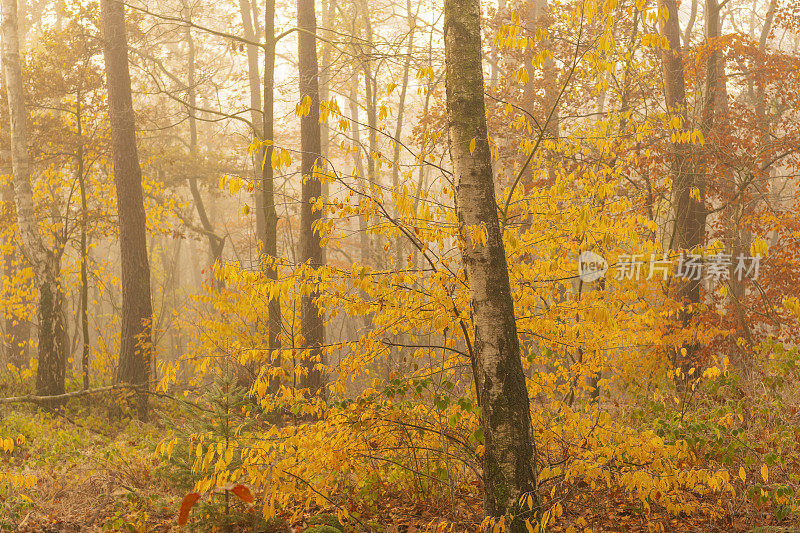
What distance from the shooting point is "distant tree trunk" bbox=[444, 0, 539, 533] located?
3924mm

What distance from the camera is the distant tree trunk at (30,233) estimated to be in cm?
1026

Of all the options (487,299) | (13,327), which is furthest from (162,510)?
(13,327)

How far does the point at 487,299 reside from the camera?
13.1 ft

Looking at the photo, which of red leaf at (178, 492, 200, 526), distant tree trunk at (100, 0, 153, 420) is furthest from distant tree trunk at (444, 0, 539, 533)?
distant tree trunk at (100, 0, 153, 420)

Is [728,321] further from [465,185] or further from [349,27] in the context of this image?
[349,27]

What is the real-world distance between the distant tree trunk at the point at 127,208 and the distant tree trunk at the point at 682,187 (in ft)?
28.7

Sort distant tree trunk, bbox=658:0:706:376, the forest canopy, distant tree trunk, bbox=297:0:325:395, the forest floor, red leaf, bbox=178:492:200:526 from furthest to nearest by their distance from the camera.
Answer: distant tree trunk, bbox=658:0:706:376
distant tree trunk, bbox=297:0:325:395
the forest floor
the forest canopy
red leaf, bbox=178:492:200:526

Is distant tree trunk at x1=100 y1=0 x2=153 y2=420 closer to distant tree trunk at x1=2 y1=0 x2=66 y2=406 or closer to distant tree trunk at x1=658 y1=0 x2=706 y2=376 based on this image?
distant tree trunk at x1=2 y1=0 x2=66 y2=406

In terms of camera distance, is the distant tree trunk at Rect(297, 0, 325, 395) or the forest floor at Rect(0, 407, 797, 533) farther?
the distant tree trunk at Rect(297, 0, 325, 395)

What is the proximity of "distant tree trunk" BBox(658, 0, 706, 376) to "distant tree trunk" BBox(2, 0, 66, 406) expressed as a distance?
403 inches

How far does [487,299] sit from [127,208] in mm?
8378

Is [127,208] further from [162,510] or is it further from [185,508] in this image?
[185,508]

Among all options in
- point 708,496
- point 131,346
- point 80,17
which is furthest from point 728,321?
point 80,17

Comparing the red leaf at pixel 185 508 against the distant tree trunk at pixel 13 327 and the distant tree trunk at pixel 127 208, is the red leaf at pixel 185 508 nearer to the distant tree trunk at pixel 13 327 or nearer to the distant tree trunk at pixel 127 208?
the distant tree trunk at pixel 127 208
